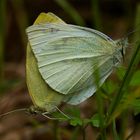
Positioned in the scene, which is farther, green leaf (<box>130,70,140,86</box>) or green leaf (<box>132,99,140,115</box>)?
green leaf (<box>130,70,140,86</box>)

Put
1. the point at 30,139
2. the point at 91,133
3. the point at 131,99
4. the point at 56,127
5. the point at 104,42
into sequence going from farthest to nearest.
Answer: the point at 30,139, the point at 91,133, the point at 104,42, the point at 56,127, the point at 131,99

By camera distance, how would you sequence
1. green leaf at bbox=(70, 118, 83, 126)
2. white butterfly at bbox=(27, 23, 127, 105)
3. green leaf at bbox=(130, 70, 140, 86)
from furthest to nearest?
1. white butterfly at bbox=(27, 23, 127, 105)
2. green leaf at bbox=(130, 70, 140, 86)
3. green leaf at bbox=(70, 118, 83, 126)

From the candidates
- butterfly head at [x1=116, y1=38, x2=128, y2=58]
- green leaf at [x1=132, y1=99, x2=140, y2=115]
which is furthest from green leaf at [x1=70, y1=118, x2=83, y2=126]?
butterfly head at [x1=116, y1=38, x2=128, y2=58]

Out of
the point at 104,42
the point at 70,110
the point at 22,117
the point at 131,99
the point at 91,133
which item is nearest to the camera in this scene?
the point at 131,99

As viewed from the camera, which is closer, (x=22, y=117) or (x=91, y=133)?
(x=91, y=133)

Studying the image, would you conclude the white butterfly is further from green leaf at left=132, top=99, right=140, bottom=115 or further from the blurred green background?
green leaf at left=132, top=99, right=140, bottom=115

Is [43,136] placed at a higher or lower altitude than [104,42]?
lower

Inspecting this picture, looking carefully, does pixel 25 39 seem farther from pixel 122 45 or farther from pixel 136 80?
pixel 136 80

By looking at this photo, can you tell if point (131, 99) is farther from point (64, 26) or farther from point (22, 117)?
point (22, 117)

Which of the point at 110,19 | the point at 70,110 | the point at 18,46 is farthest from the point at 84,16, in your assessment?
the point at 70,110
